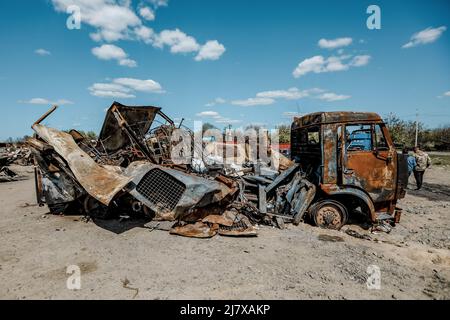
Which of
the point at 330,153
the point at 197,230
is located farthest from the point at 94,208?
the point at 330,153

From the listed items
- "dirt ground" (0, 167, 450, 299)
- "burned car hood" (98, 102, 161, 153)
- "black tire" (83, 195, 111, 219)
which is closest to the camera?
"dirt ground" (0, 167, 450, 299)

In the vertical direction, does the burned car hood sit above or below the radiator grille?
above

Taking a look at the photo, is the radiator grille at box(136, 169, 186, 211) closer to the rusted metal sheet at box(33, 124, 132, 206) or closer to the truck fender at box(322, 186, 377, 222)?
the rusted metal sheet at box(33, 124, 132, 206)

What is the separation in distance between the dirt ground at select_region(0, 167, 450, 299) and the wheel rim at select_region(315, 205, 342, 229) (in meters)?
0.26

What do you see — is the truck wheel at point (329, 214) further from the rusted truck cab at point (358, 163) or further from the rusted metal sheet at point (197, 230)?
the rusted metal sheet at point (197, 230)

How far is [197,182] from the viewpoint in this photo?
16.1ft

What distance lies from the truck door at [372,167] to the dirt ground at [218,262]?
3.13ft

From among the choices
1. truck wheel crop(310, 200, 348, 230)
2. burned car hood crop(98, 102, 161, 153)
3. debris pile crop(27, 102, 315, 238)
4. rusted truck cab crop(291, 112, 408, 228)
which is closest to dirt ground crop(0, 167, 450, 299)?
truck wheel crop(310, 200, 348, 230)

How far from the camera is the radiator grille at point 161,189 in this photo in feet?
15.9

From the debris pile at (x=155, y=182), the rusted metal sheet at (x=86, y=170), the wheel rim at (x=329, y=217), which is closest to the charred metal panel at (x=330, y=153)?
the debris pile at (x=155, y=182)

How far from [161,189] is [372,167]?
4.22 meters

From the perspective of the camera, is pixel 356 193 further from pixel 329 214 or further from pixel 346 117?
pixel 346 117

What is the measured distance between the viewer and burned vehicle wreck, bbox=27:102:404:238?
4883 mm
